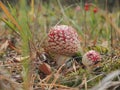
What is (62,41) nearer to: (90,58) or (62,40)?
(62,40)

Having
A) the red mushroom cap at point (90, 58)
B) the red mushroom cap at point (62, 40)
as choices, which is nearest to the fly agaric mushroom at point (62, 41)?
the red mushroom cap at point (62, 40)

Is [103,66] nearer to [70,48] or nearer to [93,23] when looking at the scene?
[70,48]

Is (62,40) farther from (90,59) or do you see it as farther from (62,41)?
(90,59)

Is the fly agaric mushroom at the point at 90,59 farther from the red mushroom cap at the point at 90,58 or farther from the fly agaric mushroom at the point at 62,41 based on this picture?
the fly agaric mushroom at the point at 62,41

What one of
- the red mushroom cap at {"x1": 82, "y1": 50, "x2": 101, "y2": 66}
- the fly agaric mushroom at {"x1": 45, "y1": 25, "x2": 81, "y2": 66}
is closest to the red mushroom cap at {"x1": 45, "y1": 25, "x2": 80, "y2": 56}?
the fly agaric mushroom at {"x1": 45, "y1": 25, "x2": 81, "y2": 66}

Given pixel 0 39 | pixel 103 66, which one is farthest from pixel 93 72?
pixel 0 39

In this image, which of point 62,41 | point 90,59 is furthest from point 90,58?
point 62,41

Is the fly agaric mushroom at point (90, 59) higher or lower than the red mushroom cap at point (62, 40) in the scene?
lower

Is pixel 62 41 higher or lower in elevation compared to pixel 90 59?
higher

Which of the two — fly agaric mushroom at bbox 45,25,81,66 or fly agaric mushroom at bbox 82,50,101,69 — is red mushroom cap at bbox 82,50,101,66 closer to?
fly agaric mushroom at bbox 82,50,101,69

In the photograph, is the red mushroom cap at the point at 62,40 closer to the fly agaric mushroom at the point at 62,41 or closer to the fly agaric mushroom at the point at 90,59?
the fly agaric mushroom at the point at 62,41
